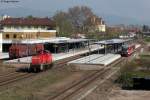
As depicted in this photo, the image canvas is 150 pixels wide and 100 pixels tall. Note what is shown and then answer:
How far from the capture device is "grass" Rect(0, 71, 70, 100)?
2933 centimetres

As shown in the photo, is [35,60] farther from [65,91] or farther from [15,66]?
[65,91]

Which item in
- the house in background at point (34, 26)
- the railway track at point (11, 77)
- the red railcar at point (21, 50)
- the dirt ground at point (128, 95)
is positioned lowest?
the railway track at point (11, 77)

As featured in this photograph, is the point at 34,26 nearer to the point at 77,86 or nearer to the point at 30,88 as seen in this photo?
the point at 77,86

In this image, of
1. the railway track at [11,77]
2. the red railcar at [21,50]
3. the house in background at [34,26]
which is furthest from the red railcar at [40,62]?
the house in background at [34,26]

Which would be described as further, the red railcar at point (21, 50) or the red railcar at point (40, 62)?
the red railcar at point (21, 50)

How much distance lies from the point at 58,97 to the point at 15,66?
990 inches

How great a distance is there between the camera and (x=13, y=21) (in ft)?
427

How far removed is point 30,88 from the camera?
34250 millimetres

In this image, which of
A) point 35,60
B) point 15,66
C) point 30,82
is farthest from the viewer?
point 15,66

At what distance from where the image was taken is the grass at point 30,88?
2933 cm

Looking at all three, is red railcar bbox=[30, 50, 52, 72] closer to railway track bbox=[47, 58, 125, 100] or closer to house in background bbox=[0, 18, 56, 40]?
railway track bbox=[47, 58, 125, 100]

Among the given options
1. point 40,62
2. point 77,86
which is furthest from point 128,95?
point 40,62

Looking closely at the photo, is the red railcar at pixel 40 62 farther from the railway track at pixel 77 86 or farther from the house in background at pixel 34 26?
the house in background at pixel 34 26

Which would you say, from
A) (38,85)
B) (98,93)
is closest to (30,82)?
(38,85)
